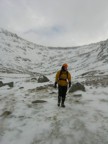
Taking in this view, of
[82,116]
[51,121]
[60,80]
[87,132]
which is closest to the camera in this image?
[87,132]

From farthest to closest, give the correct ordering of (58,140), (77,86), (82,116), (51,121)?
(77,86), (82,116), (51,121), (58,140)

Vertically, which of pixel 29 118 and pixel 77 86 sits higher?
pixel 77 86

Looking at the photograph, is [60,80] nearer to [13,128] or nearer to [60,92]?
[60,92]

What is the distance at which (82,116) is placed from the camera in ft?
31.1

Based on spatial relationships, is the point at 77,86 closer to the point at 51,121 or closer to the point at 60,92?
the point at 60,92

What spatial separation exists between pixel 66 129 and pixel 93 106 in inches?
151

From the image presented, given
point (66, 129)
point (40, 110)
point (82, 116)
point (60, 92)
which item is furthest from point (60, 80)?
point (66, 129)

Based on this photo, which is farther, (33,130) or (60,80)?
(60,80)

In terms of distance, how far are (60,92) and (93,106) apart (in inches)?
80.8

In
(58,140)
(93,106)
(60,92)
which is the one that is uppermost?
(60,92)

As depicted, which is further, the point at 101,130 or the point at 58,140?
the point at 101,130

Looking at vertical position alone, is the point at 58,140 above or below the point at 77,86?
below

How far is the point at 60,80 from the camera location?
11.6 metres

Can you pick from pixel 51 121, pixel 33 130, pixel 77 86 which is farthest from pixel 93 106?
pixel 77 86
